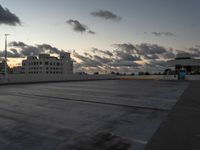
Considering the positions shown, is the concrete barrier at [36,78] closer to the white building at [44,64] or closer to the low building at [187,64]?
the low building at [187,64]

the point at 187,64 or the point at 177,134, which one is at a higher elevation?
the point at 187,64

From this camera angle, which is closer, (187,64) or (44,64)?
(187,64)

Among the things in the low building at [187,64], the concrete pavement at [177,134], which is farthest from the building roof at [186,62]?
the concrete pavement at [177,134]

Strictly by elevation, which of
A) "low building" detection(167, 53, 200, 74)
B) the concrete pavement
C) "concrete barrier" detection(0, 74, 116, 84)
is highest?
"low building" detection(167, 53, 200, 74)

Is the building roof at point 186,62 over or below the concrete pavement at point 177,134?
over

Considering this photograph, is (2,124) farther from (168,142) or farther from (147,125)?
(168,142)

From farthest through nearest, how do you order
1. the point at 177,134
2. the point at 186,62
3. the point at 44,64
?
the point at 44,64, the point at 186,62, the point at 177,134

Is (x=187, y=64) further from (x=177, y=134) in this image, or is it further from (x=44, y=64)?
(x=44, y=64)

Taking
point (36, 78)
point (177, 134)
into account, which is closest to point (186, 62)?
point (36, 78)

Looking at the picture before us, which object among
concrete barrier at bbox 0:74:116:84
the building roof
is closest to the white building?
the building roof

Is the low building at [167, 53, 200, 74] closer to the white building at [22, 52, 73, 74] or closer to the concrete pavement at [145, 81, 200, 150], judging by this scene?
the concrete pavement at [145, 81, 200, 150]

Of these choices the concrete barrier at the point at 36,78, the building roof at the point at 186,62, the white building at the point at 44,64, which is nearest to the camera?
the concrete barrier at the point at 36,78

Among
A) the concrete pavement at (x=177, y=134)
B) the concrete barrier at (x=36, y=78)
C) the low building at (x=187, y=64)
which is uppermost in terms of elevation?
the low building at (x=187, y=64)

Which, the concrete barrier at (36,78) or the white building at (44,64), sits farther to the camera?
the white building at (44,64)
